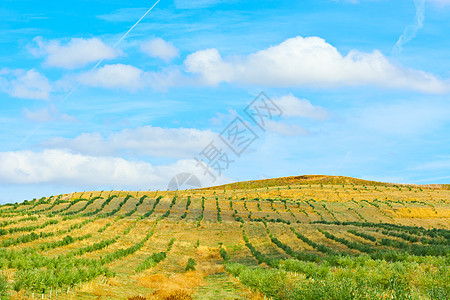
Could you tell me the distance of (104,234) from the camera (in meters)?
39.4

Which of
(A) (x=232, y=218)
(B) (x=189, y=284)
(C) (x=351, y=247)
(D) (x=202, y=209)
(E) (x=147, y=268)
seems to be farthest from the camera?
(D) (x=202, y=209)

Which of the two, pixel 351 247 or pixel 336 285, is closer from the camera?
pixel 336 285

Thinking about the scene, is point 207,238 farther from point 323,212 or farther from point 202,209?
point 323,212

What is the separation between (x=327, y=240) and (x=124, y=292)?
26730mm

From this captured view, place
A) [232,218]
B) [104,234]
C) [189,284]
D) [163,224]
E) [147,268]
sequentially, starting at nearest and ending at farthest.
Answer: [189,284] < [147,268] < [104,234] < [163,224] < [232,218]

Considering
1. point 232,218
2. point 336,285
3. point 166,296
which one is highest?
point 232,218

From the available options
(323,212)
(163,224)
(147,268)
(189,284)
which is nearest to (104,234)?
(163,224)

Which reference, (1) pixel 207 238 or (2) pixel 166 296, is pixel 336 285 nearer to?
(2) pixel 166 296

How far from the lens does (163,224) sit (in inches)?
1925

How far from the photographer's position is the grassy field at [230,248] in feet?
53.8

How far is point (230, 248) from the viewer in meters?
37.3

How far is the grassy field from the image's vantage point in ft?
53.8

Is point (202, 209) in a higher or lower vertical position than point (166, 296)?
higher

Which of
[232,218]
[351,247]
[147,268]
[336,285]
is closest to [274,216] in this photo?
[232,218]
